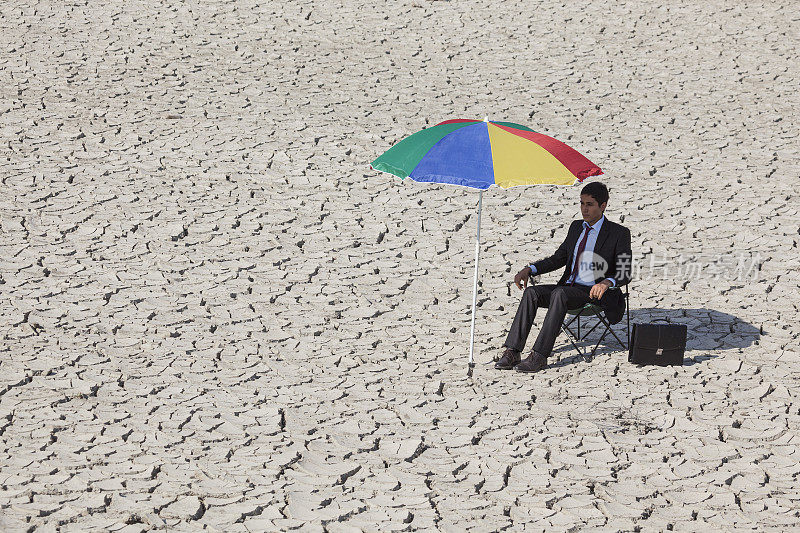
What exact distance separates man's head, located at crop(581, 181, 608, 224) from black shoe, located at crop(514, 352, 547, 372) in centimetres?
95

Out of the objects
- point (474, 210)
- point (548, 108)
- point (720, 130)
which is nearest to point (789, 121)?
point (720, 130)

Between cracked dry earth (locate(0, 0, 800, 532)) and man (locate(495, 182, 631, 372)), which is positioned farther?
man (locate(495, 182, 631, 372))

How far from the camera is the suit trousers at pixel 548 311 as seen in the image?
6180mm

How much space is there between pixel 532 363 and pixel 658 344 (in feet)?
2.67

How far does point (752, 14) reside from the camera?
1407cm

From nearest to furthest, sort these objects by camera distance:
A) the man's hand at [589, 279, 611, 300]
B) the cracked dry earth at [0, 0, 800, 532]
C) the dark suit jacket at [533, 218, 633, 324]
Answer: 1. the cracked dry earth at [0, 0, 800, 532]
2. the man's hand at [589, 279, 611, 300]
3. the dark suit jacket at [533, 218, 633, 324]

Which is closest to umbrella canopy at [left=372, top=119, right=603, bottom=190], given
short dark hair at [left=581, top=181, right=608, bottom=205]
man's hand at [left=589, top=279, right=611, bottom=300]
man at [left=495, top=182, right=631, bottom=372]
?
short dark hair at [left=581, top=181, right=608, bottom=205]

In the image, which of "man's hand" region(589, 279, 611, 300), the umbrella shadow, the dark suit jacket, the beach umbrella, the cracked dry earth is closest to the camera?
the cracked dry earth

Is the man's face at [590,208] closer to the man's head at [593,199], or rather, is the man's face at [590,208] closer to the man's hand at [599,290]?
the man's head at [593,199]

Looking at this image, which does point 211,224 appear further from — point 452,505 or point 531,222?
point 452,505

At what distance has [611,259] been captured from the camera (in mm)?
6379

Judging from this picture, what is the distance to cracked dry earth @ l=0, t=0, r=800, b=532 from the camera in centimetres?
498

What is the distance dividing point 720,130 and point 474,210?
3500 millimetres

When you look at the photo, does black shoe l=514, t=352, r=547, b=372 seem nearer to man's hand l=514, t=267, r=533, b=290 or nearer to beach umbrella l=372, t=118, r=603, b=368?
man's hand l=514, t=267, r=533, b=290
